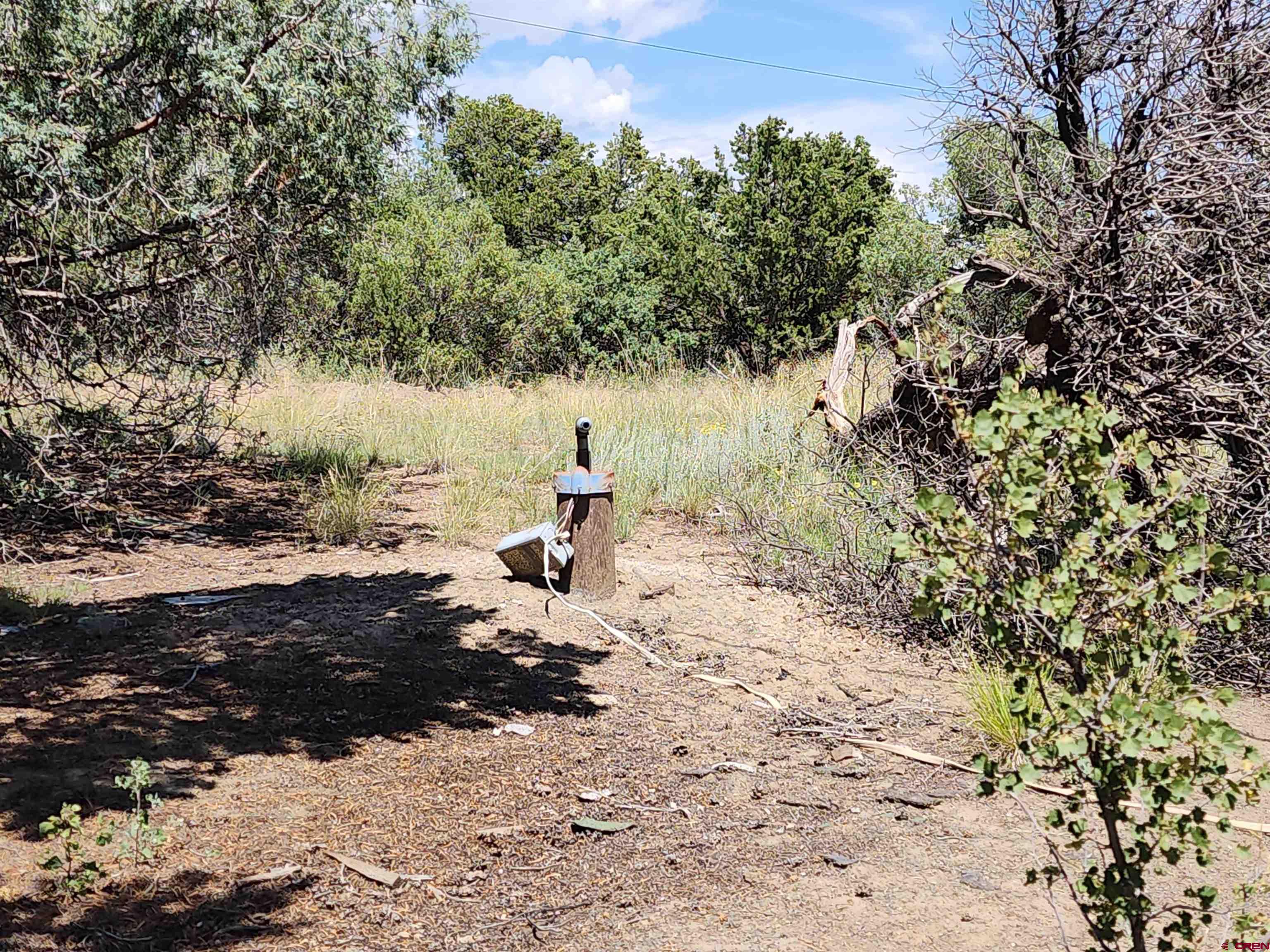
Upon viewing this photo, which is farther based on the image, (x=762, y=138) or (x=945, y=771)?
(x=762, y=138)

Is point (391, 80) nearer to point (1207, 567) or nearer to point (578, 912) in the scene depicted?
point (578, 912)

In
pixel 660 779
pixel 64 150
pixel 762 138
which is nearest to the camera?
pixel 660 779

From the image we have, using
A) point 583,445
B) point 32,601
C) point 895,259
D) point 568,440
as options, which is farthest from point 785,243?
point 32,601

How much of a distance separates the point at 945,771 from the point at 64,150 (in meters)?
4.74

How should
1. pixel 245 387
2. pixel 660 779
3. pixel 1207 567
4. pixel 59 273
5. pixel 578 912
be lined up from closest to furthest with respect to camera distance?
1. pixel 1207 567
2. pixel 578 912
3. pixel 660 779
4. pixel 59 273
5. pixel 245 387

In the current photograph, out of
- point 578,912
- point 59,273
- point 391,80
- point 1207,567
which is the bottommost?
point 578,912

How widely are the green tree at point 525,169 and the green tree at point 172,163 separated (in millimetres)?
18917

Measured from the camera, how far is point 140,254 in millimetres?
7383

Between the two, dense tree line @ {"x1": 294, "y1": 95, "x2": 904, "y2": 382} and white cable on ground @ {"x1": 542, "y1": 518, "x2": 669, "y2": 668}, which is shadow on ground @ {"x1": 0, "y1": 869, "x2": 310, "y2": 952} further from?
dense tree line @ {"x1": 294, "y1": 95, "x2": 904, "y2": 382}

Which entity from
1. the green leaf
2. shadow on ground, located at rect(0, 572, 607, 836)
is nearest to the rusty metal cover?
shadow on ground, located at rect(0, 572, 607, 836)

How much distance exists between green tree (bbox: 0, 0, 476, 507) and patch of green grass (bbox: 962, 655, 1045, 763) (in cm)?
434

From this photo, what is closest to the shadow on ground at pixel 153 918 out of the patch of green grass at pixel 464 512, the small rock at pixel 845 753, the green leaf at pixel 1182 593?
the small rock at pixel 845 753

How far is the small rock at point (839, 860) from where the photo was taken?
325 centimetres

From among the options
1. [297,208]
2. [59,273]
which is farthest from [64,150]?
[297,208]
